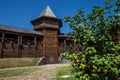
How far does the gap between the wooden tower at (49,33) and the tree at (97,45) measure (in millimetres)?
29455

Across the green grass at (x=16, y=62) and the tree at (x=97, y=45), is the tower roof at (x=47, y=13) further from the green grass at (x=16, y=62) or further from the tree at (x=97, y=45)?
the tree at (x=97, y=45)

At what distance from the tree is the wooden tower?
2946cm

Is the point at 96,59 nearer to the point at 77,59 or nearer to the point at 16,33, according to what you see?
the point at 77,59

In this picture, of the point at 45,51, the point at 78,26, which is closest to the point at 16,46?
the point at 45,51

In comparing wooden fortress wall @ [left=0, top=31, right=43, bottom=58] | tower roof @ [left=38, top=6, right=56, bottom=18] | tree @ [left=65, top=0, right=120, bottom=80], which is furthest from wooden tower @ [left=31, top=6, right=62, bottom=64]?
tree @ [left=65, top=0, right=120, bottom=80]

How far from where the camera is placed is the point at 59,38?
3738cm

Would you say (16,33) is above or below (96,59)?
above

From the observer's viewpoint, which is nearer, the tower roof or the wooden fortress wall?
the wooden fortress wall

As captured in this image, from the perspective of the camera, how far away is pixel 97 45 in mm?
5164

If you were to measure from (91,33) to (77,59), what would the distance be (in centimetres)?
83

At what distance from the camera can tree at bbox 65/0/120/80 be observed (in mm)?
4703

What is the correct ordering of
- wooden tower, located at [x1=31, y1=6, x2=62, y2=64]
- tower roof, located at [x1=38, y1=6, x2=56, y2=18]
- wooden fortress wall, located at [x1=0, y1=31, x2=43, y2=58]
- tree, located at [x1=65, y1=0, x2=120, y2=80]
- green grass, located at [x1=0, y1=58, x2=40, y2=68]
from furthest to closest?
1. tower roof, located at [x1=38, y1=6, x2=56, y2=18]
2. wooden tower, located at [x1=31, y1=6, x2=62, y2=64]
3. wooden fortress wall, located at [x1=0, y1=31, x2=43, y2=58]
4. green grass, located at [x1=0, y1=58, x2=40, y2=68]
5. tree, located at [x1=65, y1=0, x2=120, y2=80]

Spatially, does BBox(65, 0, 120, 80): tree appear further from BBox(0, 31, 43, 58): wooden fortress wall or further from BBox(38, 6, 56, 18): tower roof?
BBox(38, 6, 56, 18): tower roof

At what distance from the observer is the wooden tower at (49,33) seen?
35037 mm
